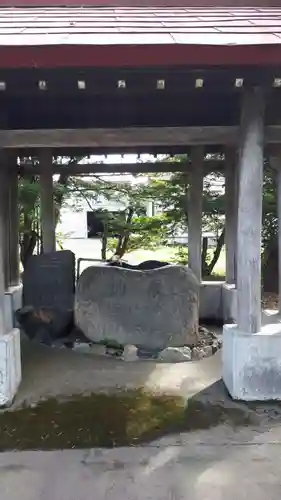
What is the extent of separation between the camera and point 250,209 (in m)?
3.99

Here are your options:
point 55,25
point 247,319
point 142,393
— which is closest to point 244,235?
point 247,319

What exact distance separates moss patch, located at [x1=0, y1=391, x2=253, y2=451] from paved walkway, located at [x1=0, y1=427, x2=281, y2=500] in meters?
0.15

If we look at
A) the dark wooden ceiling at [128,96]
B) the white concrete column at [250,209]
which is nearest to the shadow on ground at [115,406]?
the white concrete column at [250,209]

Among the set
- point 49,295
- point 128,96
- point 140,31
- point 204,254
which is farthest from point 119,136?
point 204,254

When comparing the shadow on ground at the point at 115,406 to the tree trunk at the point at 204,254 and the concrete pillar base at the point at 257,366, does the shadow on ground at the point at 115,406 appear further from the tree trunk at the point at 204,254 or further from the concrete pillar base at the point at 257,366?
the tree trunk at the point at 204,254

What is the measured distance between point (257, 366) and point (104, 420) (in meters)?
1.28

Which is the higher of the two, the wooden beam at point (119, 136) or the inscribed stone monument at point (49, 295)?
the wooden beam at point (119, 136)

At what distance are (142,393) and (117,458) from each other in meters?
1.17

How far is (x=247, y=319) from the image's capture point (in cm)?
404

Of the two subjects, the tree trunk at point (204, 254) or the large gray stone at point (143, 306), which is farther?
the tree trunk at point (204, 254)

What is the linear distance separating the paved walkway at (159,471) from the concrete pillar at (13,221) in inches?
167

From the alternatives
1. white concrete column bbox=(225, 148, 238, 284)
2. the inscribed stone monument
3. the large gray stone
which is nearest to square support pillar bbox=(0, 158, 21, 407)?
the large gray stone

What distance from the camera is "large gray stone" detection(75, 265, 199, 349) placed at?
17.9 ft

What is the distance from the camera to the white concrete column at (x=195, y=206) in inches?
283
